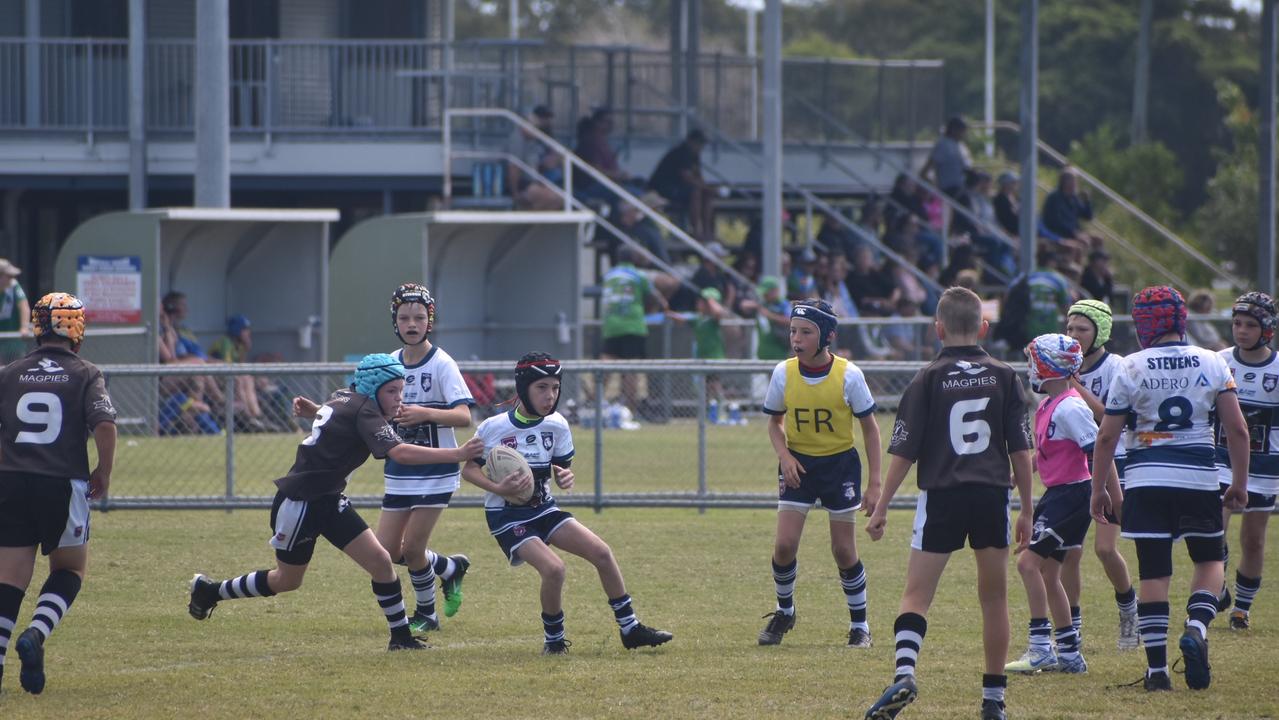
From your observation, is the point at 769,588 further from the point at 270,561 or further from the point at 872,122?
the point at 872,122

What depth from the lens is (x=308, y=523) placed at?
8.68 m

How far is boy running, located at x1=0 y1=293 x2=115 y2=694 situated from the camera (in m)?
7.98

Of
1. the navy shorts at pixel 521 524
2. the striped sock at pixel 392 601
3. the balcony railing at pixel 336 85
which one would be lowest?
the striped sock at pixel 392 601

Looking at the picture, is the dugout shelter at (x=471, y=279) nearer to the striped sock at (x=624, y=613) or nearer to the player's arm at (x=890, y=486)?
the striped sock at (x=624, y=613)

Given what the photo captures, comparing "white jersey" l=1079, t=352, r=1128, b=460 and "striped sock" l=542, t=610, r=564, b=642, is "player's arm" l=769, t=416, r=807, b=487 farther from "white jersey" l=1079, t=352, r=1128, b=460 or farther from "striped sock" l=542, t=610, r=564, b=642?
"white jersey" l=1079, t=352, r=1128, b=460

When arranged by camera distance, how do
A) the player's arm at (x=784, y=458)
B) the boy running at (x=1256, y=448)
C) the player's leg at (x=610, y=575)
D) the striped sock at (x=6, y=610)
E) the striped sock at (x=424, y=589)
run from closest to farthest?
the striped sock at (x=6, y=610) < the player's leg at (x=610, y=575) < the player's arm at (x=784, y=458) < the striped sock at (x=424, y=589) < the boy running at (x=1256, y=448)

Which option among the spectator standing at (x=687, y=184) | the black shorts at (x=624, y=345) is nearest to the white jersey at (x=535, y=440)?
the black shorts at (x=624, y=345)

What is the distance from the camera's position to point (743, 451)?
656 inches

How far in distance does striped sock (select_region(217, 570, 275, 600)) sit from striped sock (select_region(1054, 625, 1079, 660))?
4.03 m

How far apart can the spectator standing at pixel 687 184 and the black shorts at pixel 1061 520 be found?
710 inches

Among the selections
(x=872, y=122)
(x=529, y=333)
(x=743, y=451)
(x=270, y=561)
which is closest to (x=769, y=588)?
(x=270, y=561)

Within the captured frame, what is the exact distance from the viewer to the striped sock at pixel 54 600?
26.5 feet

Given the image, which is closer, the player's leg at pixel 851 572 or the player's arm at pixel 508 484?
the player's arm at pixel 508 484

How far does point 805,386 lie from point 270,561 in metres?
4.56
